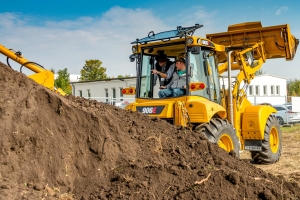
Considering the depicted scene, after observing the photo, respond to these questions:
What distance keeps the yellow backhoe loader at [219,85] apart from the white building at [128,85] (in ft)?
52.0

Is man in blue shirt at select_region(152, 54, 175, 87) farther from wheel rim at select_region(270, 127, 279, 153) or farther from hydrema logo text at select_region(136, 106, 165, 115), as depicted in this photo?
wheel rim at select_region(270, 127, 279, 153)

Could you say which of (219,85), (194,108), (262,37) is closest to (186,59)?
(194,108)

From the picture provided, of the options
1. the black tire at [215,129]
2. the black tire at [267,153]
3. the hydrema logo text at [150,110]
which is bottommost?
the black tire at [267,153]

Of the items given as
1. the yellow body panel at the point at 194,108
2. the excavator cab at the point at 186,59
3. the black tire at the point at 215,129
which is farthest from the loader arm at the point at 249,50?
the yellow body panel at the point at 194,108

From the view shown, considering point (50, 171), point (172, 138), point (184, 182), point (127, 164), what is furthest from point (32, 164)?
point (172, 138)

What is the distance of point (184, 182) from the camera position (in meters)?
4.86

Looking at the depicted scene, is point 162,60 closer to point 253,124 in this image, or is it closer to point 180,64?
point 180,64

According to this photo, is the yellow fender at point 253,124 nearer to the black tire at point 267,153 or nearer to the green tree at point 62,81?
the black tire at point 267,153

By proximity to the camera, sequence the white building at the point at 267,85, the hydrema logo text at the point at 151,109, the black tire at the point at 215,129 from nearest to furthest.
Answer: the black tire at the point at 215,129
the hydrema logo text at the point at 151,109
the white building at the point at 267,85

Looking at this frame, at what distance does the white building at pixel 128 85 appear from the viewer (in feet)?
91.7

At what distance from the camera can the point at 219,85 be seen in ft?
27.2

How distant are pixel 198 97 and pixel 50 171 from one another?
3630 millimetres

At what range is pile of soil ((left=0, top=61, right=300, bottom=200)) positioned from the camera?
458cm

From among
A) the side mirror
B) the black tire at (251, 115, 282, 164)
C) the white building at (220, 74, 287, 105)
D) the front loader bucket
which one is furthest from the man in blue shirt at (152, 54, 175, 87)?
the white building at (220, 74, 287, 105)
